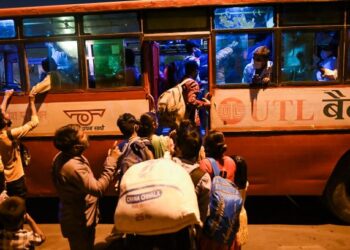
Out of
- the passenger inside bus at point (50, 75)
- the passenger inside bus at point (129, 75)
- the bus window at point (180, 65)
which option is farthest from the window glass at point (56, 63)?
the bus window at point (180, 65)

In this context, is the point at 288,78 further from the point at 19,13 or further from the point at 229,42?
the point at 19,13

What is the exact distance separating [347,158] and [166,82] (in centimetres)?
283

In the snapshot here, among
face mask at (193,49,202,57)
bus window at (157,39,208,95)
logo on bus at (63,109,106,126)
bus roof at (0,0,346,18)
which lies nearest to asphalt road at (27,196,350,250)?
logo on bus at (63,109,106,126)

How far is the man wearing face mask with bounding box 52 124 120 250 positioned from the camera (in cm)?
312

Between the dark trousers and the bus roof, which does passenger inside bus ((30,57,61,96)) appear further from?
the dark trousers

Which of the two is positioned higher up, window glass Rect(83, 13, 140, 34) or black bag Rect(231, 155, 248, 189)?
window glass Rect(83, 13, 140, 34)

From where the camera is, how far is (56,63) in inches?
224

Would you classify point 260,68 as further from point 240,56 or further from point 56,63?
point 56,63

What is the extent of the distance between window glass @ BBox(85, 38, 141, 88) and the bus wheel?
281 centimetres

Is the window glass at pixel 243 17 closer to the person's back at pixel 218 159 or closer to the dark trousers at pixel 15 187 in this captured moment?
the person's back at pixel 218 159

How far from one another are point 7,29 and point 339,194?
481 cm

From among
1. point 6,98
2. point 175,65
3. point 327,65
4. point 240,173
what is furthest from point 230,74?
point 6,98

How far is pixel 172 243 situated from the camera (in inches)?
112

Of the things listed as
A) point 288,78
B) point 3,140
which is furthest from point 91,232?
point 288,78
